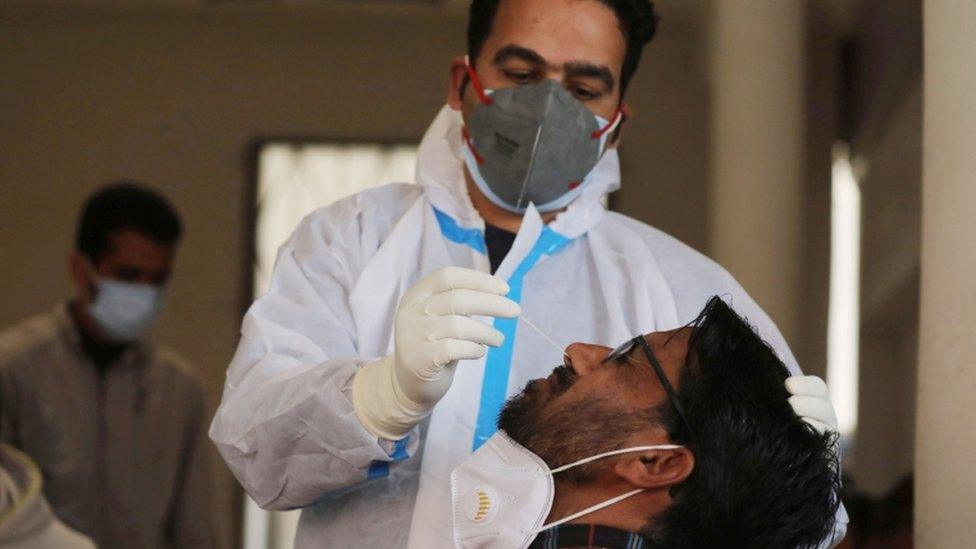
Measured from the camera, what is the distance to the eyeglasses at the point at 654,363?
1706 millimetres

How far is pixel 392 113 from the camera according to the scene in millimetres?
6188

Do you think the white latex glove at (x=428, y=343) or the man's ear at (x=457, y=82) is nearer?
the white latex glove at (x=428, y=343)

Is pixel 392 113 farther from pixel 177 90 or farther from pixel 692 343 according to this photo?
pixel 692 343

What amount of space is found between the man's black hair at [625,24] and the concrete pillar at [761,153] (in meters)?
2.00

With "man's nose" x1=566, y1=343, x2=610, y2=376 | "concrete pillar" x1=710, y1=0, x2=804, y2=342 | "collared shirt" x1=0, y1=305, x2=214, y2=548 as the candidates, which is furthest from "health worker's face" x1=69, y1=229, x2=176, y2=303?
"man's nose" x1=566, y1=343, x2=610, y2=376

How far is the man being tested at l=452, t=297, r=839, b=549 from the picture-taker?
1.67m

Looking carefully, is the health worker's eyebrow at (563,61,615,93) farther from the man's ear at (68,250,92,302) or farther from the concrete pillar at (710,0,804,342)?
the man's ear at (68,250,92,302)

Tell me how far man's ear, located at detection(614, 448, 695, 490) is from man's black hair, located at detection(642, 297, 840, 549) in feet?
0.04

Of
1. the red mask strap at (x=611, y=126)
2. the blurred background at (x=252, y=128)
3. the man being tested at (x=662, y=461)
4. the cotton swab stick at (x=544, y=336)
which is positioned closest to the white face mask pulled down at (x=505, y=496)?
the man being tested at (x=662, y=461)

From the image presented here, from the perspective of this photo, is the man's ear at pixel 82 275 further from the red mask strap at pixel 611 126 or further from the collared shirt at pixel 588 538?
the collared shirt at pixel 588 538

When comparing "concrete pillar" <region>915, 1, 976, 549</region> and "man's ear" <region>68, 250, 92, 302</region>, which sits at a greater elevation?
"concrete pillar" <region>915, 1, 976, 549</region>

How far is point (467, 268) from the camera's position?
187 cm

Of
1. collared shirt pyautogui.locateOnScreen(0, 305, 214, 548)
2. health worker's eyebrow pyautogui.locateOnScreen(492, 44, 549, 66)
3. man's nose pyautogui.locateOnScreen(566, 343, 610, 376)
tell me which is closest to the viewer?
man's nose pyautogui.locateOnScreen(566, 343, 610, 376)

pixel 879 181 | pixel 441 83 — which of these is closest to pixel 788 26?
pixel 879 181
